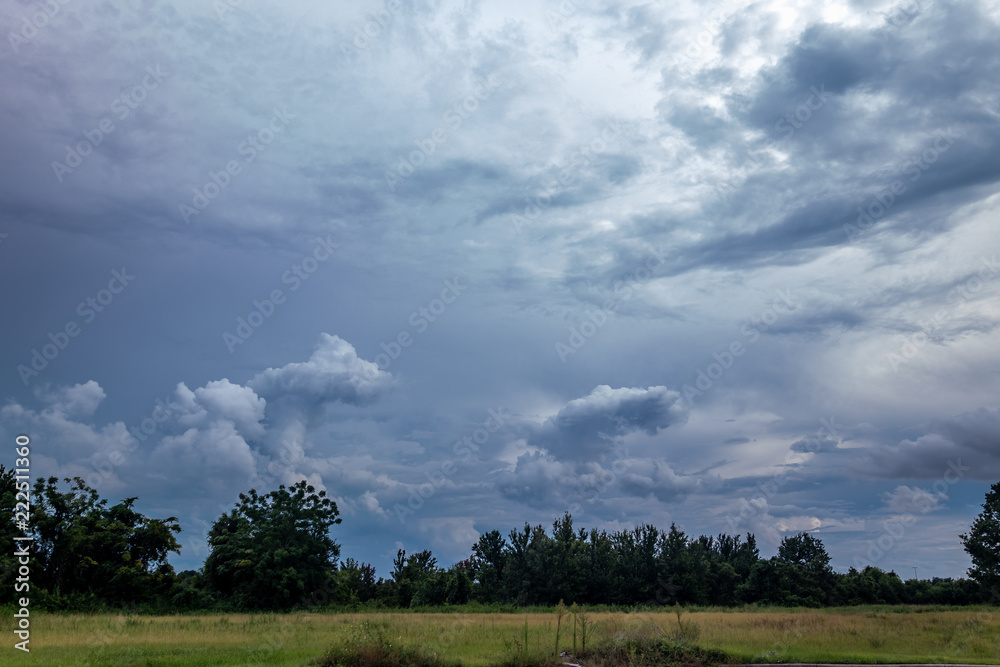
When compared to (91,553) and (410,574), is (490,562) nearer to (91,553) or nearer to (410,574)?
(410,574)

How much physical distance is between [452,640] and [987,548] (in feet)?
226

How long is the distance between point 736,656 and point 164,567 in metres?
38.0

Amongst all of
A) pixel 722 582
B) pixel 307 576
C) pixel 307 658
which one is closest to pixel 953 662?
pixel 307 658

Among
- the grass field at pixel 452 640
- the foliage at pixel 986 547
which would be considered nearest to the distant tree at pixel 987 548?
the foliage at pixel 986 547

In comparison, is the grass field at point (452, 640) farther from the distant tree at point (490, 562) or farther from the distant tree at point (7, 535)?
the distant tree at point (490, 562)

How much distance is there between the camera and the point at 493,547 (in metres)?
69.5

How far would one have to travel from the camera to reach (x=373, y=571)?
63094 millimetres

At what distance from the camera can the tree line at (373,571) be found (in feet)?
128

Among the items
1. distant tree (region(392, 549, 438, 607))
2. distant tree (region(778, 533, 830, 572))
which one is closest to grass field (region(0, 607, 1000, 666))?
distant tree (region(392, 549, 438, 607))

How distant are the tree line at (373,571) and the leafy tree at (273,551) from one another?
9cm

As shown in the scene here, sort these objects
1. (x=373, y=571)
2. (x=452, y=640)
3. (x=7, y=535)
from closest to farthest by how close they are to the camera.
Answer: (x=452, y=640)
(x=7, y=535)
(x=373, y=571)

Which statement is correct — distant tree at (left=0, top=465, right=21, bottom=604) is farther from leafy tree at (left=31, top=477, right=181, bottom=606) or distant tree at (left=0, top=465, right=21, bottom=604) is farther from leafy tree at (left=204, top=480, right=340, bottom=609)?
leafy tree at (left=204, top=480, right=340, bottom=609)

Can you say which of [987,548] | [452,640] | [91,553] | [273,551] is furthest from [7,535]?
[987,548]

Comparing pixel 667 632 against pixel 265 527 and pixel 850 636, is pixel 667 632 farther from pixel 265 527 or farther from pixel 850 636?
pixel 265 527
